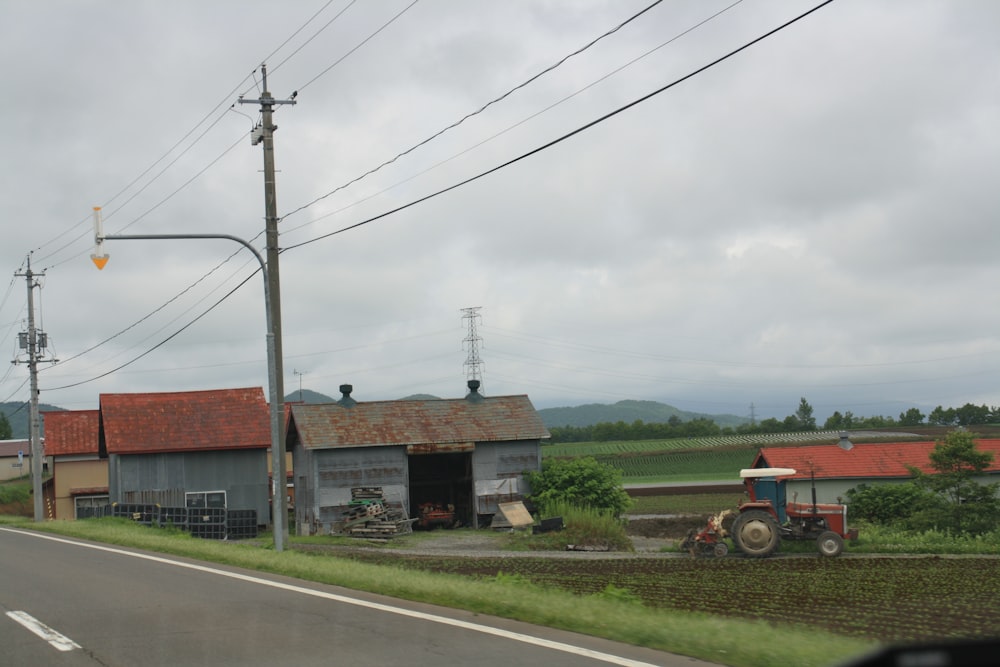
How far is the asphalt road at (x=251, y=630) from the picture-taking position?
27.1ft

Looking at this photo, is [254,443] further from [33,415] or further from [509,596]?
[509,596]

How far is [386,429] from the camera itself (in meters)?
40.9

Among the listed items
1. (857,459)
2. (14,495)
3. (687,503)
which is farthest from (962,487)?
(14,495)

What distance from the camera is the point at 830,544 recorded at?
2708 centimetres

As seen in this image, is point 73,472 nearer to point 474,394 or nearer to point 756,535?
point 474,394

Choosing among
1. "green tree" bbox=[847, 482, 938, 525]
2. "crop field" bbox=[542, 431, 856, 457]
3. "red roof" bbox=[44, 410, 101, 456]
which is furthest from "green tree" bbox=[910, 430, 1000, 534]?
"crop field" bbox=[542, 431, 856, 457]

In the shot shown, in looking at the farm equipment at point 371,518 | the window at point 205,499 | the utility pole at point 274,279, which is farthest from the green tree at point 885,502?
the window at point 205,499

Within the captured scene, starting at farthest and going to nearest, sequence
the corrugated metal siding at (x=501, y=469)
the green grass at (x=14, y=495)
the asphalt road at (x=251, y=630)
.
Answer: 1. the green grass at (x=14, y=495)
2. the corrugated metal siding at (x=501, y=469)
3. the asphalt road at (x=251, y=630)

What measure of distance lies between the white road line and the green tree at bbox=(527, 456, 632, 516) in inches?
1103

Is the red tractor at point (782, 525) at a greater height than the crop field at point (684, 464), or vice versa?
the red tractor at point (782, 525)

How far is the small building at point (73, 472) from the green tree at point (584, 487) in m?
28.0

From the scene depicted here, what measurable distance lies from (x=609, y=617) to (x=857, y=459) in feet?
108

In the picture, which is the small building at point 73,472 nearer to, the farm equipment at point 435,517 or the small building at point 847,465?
the farm equipment at point 435,517

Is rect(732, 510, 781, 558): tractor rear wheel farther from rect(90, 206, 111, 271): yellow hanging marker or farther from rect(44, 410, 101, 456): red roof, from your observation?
rect(44, 410, 101, 456): red roof
